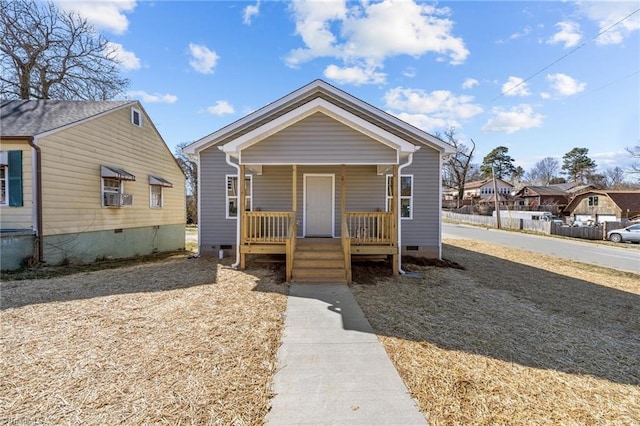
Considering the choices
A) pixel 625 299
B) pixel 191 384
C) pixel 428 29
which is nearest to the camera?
pixel 191 384

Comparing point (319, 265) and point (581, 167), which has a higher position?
point (581, 167)

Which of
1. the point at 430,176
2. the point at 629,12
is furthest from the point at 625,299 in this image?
the point at 629,12

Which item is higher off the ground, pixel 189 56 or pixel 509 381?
pixel 189 56

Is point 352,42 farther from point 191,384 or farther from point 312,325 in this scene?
point 191,384

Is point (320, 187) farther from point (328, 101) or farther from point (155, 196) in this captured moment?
point (155, 196)

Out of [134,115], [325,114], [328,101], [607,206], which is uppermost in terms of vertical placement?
[134,115]

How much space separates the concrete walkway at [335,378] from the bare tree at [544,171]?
97.4 m

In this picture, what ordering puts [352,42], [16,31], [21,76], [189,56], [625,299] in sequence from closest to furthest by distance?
[625,299]
[352,42]
[189,56]
[16,31]
[21,76]

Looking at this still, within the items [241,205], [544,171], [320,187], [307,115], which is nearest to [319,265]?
[241,205]

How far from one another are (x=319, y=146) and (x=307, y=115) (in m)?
0.83

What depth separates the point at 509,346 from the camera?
4102mm

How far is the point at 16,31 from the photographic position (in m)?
17.1

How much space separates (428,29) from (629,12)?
678cm

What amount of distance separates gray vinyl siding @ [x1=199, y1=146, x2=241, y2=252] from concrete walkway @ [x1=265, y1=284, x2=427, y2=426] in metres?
6.05
